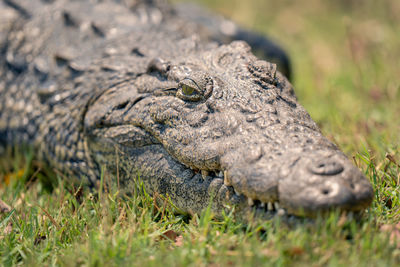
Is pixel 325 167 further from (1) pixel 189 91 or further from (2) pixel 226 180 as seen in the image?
(1) pixel 189 91

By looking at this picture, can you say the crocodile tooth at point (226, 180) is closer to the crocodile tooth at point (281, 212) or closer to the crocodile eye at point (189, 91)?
the crocodile tooth at point (281, 212)

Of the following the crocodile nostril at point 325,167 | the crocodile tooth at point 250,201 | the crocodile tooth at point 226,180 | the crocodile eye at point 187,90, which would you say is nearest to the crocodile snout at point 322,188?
the crocodile nostril at point 325,167

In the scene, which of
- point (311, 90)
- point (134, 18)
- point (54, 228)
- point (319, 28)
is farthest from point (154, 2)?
point (319, 28)

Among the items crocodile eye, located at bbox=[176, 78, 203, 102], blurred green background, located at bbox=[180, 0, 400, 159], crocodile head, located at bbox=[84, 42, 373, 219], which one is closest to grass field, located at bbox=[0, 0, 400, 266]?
blurred green background, located at bbox=[180, 0, 400, 159]

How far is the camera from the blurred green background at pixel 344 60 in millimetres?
3855

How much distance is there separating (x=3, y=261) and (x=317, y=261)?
1.55m

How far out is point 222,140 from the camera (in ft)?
7.93

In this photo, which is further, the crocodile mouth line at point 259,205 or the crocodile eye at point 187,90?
the crocodile eye at point 187,90

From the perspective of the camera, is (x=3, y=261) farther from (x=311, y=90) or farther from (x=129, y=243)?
(x=311, y=90)

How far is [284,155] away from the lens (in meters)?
2.16

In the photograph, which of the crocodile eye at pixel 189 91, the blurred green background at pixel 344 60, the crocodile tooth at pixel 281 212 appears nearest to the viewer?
the crocodile tooth at pixel 281 212

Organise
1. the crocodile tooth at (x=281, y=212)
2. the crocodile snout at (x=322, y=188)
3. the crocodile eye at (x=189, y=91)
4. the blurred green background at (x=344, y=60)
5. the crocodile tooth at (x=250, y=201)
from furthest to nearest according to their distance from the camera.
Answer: the blurred green background at (x=344, y=60) → the crocodile eye at (x=189, y=91) → the crocodile tooth at (x=250, y=201) → the crocodile tooth at (x=281, y=212) → the crocodile snout at (x=322, y=188)

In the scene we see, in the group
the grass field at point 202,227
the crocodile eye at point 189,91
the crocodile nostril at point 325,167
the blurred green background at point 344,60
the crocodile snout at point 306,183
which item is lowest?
the grass field at point 202,227

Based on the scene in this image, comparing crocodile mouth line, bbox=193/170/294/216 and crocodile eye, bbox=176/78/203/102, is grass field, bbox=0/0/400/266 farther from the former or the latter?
crocodile eye, bbox=176/78/203/102
